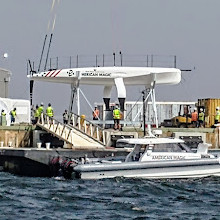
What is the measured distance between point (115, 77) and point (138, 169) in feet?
52.5

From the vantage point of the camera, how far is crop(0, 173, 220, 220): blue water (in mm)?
25516

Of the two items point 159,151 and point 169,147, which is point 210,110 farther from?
point 159,151

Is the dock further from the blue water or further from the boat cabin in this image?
the blue water

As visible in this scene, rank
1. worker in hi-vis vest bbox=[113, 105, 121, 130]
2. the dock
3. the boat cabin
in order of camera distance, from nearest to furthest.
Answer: the boat cabin → the dock → worker in hi-vis vest bbox=[113, 105, 121, 130]

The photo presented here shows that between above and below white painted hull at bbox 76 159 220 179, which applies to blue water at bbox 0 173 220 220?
below

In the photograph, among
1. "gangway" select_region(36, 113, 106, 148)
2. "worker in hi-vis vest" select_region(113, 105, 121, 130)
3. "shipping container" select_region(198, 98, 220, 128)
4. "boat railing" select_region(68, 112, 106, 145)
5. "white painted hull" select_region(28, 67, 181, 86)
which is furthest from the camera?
"shipping container" select_region(198, 98, 220, 128)

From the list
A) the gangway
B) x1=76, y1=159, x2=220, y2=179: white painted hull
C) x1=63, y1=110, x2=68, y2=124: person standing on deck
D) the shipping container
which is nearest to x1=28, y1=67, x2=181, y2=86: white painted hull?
x1=63, y1=110, x2=68, y2=124: person standing on deck

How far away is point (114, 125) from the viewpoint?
48.0 m

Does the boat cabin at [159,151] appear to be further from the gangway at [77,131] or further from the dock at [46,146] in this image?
the gangway at [77,131]

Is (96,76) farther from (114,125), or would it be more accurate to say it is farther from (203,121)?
(203,121)

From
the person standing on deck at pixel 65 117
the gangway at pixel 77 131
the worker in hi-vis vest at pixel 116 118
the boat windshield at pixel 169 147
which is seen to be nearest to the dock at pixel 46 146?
the gangway at pixel 77 131

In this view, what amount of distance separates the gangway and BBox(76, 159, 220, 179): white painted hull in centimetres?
769

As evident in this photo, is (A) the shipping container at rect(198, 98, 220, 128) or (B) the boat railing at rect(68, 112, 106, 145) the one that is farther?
(A) the shipping container at rect(198, 98, 220, 128)

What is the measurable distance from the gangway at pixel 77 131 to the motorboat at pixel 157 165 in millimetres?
7473
